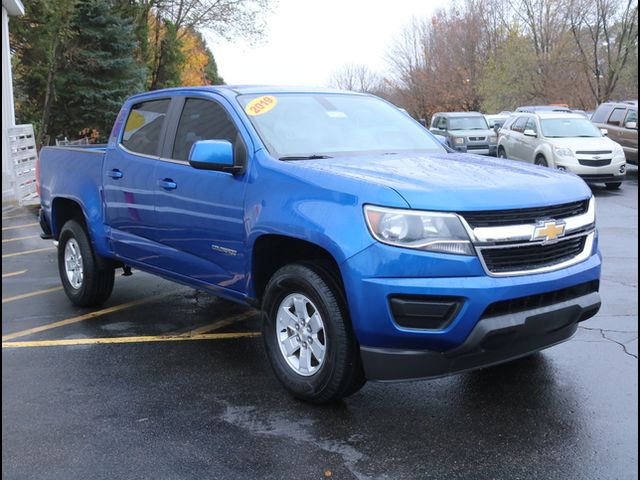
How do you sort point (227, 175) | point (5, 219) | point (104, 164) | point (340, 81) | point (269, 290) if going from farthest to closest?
point (340, 81) < point (5, 219) < point (104, 164) < point (227, 175) < point (269, 290)

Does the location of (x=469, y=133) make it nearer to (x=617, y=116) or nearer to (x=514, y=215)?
(x=617, y=116)

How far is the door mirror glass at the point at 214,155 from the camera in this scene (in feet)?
14.1

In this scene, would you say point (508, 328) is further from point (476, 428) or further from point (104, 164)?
point (104, 164)

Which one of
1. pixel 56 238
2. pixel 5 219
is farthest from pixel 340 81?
pixel 56 238

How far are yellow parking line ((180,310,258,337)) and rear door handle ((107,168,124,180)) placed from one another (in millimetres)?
1411

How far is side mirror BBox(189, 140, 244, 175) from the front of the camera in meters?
4.30

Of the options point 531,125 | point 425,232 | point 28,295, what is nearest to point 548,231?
point 425,232

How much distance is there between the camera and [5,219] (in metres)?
12.9

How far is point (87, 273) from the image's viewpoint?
242 inches

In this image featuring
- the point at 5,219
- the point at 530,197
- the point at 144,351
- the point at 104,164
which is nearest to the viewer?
the point at 530,197

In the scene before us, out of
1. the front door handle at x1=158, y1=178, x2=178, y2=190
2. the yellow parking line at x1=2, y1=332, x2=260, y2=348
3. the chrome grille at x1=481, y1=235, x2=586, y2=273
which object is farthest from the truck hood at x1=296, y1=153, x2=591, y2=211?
A: the yellow parking line at x1=2, y1=332, x2=260, y2=348

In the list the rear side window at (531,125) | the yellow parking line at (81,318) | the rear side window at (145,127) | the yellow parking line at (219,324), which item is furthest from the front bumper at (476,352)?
the rear side window at (531,125)

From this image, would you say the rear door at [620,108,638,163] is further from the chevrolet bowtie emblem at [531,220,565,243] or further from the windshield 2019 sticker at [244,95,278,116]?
the chevrolet bowtie emblem at [531,220,565,243]

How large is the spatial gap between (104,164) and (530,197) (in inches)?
148
